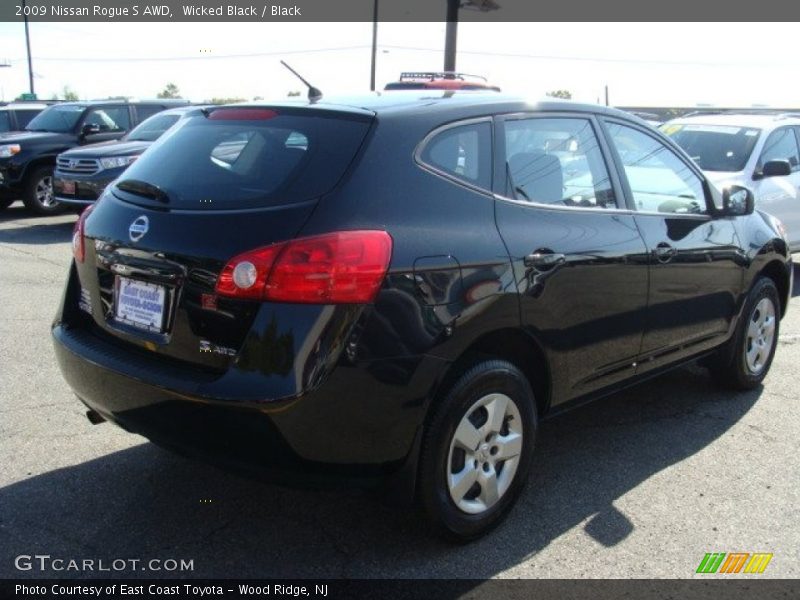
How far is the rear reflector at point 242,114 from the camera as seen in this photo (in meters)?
3.47

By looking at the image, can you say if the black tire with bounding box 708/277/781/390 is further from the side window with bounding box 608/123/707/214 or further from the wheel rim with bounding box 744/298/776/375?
the side window with bounding box 608/123/707/214

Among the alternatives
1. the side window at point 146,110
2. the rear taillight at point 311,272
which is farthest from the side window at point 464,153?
the side window at point 146,110

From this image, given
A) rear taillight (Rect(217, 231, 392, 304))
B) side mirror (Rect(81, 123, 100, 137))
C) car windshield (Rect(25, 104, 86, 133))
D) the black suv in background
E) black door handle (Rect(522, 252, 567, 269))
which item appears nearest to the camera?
rear taillight (Rect(217, 231, 392, 304))

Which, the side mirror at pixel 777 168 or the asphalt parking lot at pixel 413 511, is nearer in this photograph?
the asphalt parking lot at pixel 413 511

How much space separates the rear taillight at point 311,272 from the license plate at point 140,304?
1.15 feet

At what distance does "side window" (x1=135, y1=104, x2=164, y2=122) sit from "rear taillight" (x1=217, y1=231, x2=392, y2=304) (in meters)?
13.2

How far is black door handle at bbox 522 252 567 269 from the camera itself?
3451mm

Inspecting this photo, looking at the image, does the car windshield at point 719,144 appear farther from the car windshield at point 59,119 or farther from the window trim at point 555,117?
the car windshield at point 59,119

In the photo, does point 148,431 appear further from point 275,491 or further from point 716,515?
point 716,515

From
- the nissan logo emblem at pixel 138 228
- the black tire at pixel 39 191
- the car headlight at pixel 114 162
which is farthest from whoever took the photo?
the black tire at pixel 39 191

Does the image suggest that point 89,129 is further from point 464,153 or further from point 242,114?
point 464,153

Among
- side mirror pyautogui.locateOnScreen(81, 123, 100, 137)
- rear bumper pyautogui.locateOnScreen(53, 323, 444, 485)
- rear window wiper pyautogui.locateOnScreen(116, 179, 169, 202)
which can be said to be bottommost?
side mirror pyautogui.locateOnScreen(81, 123, 100, 137)

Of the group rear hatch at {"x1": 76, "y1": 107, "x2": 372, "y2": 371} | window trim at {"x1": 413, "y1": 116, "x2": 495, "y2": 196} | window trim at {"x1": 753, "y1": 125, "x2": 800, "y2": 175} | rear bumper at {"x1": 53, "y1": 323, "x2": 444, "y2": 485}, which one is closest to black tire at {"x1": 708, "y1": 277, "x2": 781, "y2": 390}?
window trim at {"x1": 413, "y1": 116, "x2": 495, "y2": 196}

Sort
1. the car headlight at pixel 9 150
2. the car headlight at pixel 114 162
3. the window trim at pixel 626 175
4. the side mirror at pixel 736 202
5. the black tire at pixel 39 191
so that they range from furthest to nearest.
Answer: the black tire at pixel 39 191
the car headlight at pixel 9 150
the car headlight at pixel 114 162
the side mirror at pixel 736 202
the window trim at pixel 626 175
